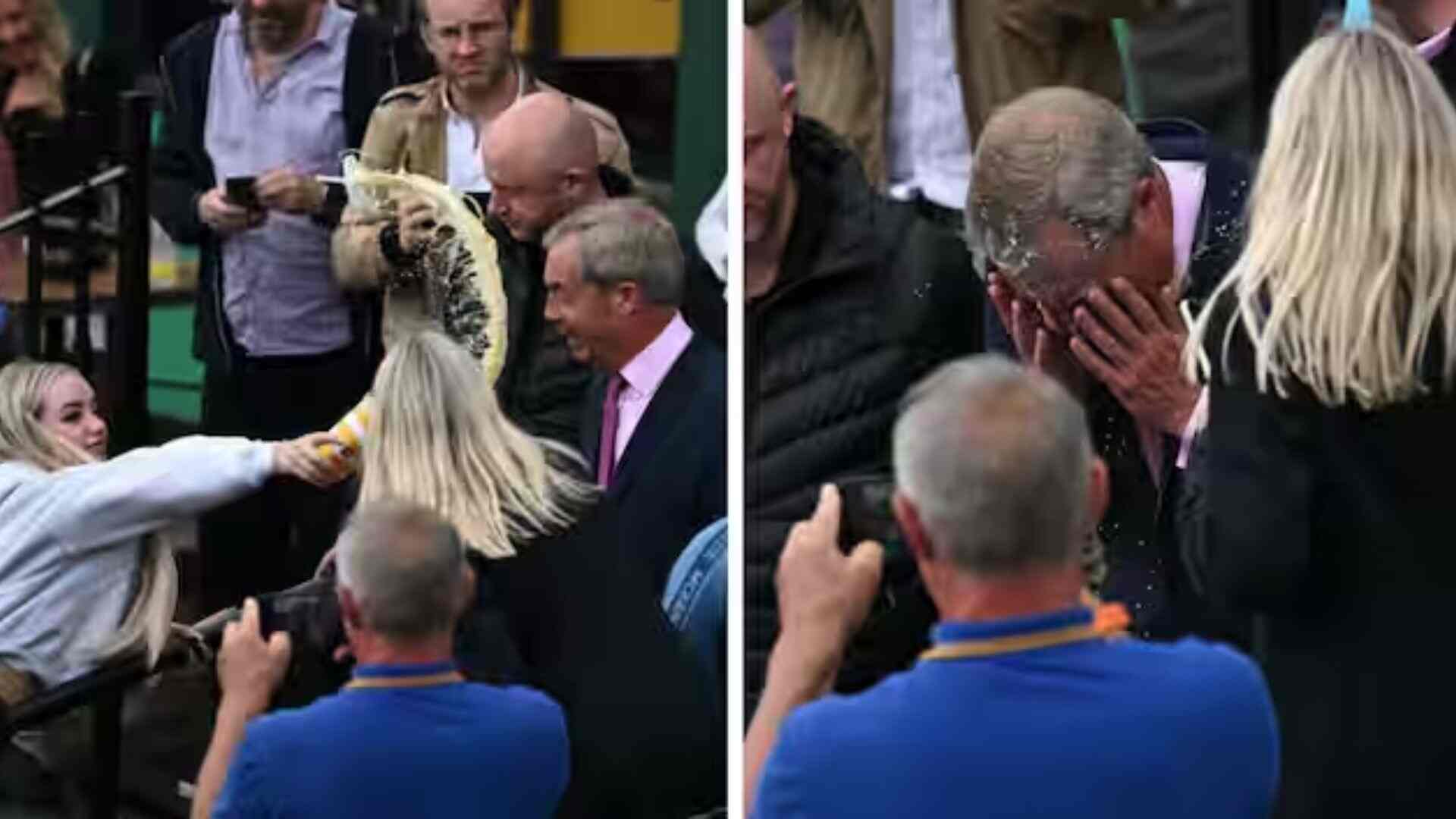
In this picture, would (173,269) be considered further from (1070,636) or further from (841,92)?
(1070,636)

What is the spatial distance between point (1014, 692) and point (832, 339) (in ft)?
3.29

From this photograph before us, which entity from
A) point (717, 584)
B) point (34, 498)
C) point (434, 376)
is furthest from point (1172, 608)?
point (34, 498)

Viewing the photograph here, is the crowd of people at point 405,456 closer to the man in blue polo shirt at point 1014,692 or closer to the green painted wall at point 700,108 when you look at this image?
the green painted wall at point 700,108

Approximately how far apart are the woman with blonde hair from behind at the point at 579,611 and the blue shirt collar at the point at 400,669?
0.14m

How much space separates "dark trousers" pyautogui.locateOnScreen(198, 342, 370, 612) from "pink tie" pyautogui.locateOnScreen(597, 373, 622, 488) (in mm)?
341

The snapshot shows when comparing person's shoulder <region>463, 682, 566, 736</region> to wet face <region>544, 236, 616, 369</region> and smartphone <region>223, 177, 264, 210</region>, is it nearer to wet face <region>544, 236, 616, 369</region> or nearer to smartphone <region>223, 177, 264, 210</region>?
wet face <region>544, 236, 616, 369</region>

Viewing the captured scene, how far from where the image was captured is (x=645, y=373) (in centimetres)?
354

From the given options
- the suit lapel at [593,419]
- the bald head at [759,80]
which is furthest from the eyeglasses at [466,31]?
the suit lapel at [593,419]

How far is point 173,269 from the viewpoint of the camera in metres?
3.73

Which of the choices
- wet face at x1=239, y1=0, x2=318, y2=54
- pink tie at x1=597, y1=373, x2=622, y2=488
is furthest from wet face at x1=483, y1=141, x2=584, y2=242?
wet face at x1=239, y1=0, x2=318, y2=54

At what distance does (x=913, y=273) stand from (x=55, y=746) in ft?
4.59

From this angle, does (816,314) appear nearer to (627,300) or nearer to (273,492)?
(627,300)

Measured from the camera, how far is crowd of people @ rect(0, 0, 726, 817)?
3.46m

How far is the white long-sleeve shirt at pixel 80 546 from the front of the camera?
12.2ft
